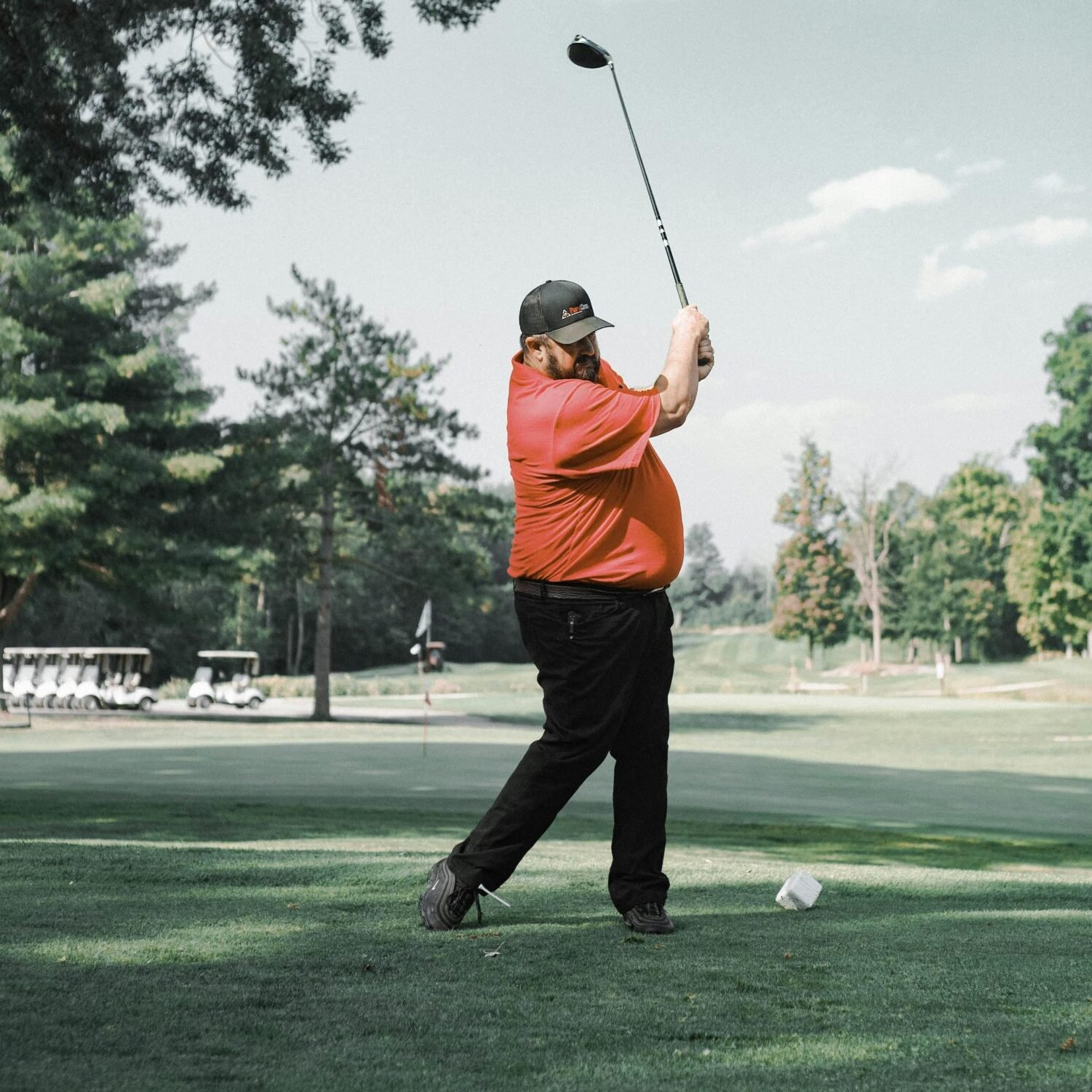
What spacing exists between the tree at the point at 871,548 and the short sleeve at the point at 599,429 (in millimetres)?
67096

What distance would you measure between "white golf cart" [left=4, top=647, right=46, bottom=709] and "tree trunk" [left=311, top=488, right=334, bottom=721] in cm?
716

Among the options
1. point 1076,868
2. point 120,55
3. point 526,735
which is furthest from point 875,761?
point 120,55

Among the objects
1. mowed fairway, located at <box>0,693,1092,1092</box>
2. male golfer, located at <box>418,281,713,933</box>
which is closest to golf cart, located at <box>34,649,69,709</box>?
mowed fairway, located at <box>0,693,1092,1092</box>

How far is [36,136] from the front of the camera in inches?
428

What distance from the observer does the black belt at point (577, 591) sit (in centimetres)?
403

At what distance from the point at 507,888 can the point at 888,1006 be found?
197 centimetres

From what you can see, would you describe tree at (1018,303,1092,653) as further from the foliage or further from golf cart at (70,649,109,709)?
golf cart at (70,649,109,709)

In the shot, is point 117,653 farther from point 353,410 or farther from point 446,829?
point 446,829

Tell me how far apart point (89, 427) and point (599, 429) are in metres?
25.5

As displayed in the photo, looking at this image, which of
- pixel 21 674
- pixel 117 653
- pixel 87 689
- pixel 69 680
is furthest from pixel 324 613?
pixel 21 674

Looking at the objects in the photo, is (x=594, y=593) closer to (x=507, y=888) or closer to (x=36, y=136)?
(x=507, y=888)

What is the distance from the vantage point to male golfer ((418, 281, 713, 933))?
156 inches

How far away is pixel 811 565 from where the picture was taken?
7525 centimetres

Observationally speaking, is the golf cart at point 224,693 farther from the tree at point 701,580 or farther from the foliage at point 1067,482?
the tree at point 701,580
